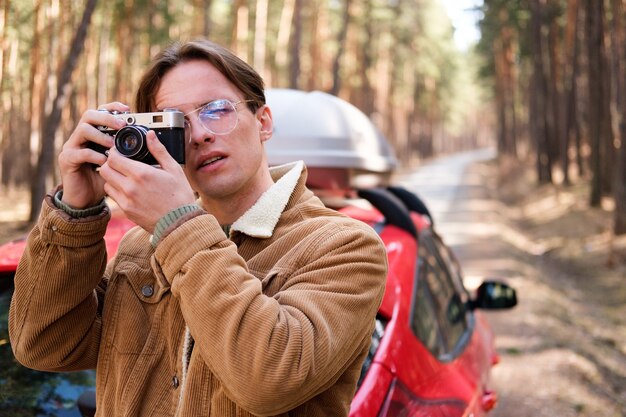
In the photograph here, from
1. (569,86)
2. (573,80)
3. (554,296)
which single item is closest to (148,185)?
(554,296)

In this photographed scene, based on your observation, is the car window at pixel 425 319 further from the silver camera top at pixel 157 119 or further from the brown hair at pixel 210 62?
the silver camera top at pixel 157 119

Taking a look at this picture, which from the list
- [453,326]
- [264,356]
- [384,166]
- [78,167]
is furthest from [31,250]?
[384,166]

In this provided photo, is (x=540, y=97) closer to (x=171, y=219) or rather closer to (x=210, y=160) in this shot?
(x=210, y=160)

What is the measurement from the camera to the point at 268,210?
1.97 metres

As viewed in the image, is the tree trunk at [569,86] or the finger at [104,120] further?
the tree trunk at [569,86]

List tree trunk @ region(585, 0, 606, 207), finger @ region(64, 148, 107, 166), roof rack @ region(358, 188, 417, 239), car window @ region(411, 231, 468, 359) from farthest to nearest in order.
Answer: tree trunk @ region(585, 0, 606, 207)
roof rack @ region(358, 188, 417, 239)
car window @ region(411, 231, 468, 359)
finger @ region(64, 148, 107, 166)

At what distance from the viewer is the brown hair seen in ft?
6.56

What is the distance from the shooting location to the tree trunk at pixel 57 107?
53.2 feet

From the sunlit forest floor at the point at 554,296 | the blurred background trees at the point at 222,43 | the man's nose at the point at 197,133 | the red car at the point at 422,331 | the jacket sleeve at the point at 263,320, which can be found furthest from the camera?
the blurred background trees at the point at 222,43

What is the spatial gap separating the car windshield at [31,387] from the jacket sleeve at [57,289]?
632 mm

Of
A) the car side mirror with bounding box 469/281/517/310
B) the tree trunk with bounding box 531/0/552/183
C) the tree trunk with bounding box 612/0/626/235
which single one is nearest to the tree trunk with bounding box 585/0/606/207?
the tree trunk with bounding box 612/0/626/235

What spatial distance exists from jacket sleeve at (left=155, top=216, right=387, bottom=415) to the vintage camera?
233 millimetres

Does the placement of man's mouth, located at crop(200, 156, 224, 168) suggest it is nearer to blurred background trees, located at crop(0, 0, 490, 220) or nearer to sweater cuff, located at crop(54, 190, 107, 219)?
sweater cuff, located at crop(54, 190, 107, 219)

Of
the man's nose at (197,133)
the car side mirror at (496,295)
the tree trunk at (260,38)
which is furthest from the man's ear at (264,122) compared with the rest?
the tree trunk at (260,38)
